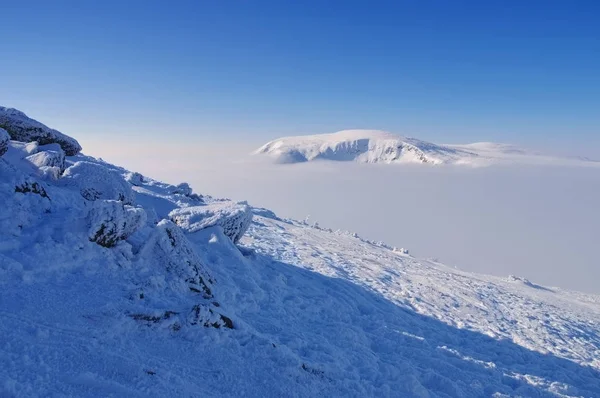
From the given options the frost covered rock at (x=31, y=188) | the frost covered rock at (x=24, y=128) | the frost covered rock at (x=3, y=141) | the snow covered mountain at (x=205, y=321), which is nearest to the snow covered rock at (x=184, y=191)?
the snow covered mountain at (x=205, y=321)

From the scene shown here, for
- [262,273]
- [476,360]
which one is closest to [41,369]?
[262,273]

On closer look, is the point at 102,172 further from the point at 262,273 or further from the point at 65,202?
the point at 262,273

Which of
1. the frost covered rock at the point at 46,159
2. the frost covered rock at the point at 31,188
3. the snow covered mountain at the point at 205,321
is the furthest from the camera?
the frost covered rock at the point at 46,159

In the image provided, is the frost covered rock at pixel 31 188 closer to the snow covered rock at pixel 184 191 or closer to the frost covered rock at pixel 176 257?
the frost covered rock at pixel 176 257

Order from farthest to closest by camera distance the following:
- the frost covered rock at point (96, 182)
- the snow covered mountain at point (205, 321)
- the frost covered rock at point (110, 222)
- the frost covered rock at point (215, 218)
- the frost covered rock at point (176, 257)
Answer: the frost covered rock at point (215, 218) < the frost covered rock at point (96, 182) < the frost covered rock at point (176, 257) < the frost covered rock at point (110, 222) < the snow covered mountain at point (205, 321)

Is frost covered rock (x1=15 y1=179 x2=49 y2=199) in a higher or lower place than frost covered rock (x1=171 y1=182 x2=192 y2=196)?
higher

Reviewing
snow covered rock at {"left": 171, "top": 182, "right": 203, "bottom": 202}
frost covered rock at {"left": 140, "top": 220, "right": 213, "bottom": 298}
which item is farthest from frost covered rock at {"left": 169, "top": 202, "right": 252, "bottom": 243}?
snow covered rock at {"left": 171, "top": 182, "right": 203, "bottom": 202}

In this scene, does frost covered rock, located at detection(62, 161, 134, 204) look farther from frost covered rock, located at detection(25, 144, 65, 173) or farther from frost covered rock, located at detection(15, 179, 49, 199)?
frost covered rock, located at detection(15, 179, 49, 199)
